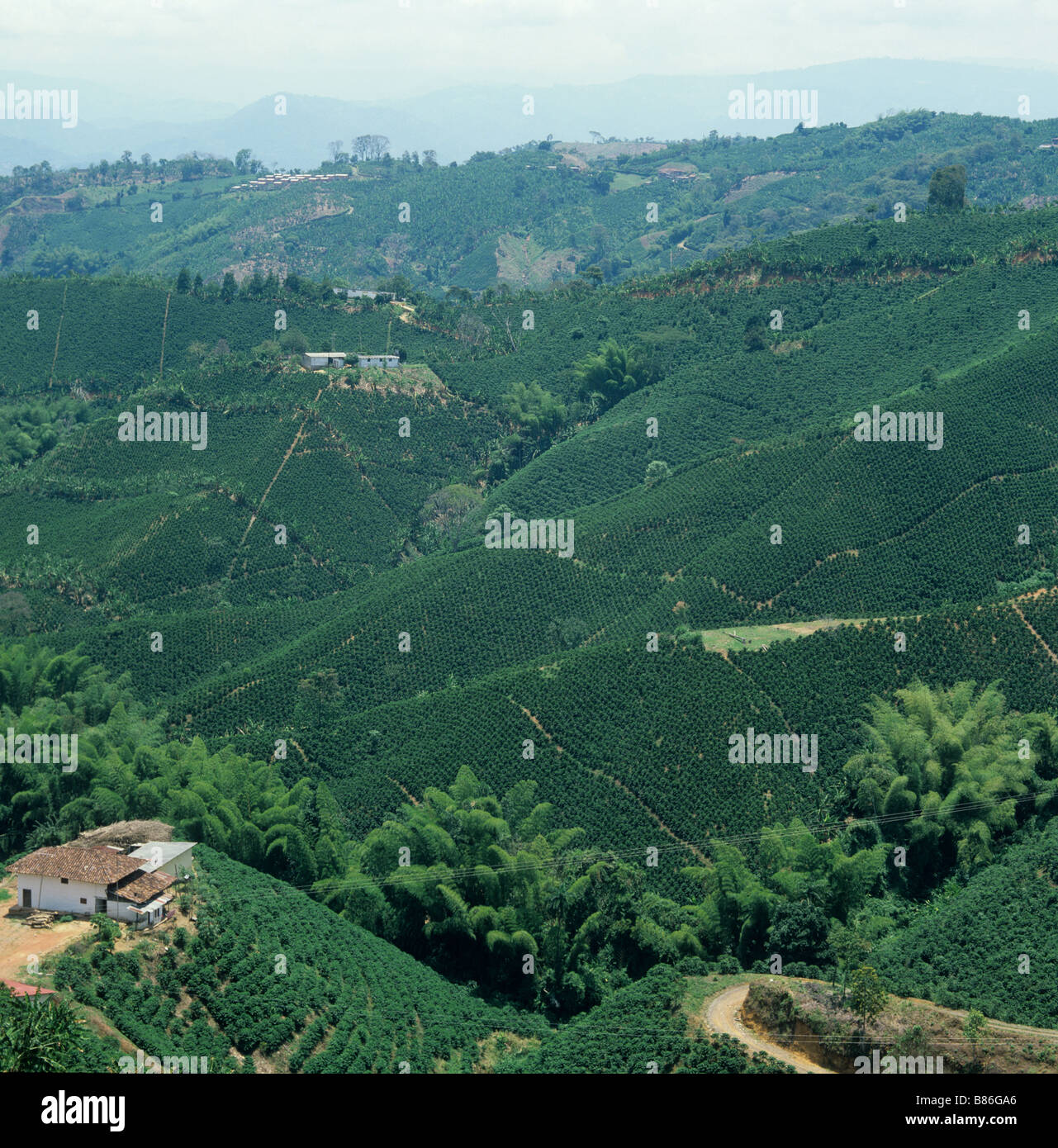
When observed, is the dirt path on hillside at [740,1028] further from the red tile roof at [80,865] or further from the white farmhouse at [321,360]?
the white farmhouse at [321,360]

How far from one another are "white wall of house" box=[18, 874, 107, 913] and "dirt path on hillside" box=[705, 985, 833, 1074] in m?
17.6

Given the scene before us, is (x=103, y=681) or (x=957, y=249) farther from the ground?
(x=957, y=249)

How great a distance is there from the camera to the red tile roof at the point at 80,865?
116 feet

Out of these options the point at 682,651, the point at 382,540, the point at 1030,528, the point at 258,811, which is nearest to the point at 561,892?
the point at 258,811

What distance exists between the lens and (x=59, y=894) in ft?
118

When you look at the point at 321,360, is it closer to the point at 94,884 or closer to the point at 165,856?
the point at 165,856

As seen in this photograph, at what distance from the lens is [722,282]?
331 ft

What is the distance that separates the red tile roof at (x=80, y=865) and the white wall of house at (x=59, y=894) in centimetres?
17

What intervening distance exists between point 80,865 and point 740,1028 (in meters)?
19.3

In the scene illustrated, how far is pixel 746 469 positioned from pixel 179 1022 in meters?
48.2

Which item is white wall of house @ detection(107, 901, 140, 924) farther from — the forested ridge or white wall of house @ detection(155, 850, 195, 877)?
white wall of house @ detection(155, 850, 195, 877)

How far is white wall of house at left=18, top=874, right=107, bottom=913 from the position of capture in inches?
1399

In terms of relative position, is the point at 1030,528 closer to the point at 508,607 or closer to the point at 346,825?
the point at 508,607

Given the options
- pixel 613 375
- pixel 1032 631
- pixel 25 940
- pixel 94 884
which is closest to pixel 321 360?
pixel 613 375
